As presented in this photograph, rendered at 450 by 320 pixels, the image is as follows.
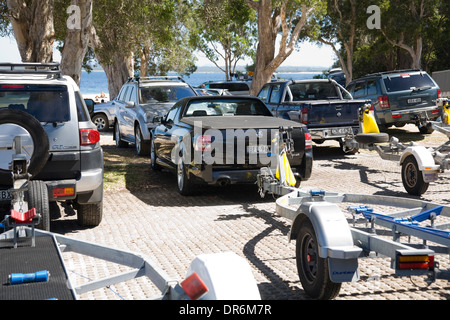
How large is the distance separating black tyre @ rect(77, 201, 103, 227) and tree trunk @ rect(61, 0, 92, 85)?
6512 mm

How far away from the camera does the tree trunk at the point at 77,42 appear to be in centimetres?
1346

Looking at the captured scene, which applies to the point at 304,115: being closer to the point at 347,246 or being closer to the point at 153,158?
the point at 153,158

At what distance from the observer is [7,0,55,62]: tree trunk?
44.8 ft

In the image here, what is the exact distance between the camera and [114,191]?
10734 millimetres

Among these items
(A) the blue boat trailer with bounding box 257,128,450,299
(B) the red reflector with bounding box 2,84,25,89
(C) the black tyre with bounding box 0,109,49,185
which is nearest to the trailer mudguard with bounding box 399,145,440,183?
(A) the blue boat trailer with bounding box 257,128,450,299

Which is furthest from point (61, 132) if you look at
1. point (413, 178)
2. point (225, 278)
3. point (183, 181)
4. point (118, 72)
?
point (118, 72)

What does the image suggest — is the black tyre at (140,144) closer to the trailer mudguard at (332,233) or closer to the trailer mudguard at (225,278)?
the trailer mudguard at (332,233)

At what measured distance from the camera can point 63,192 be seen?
7016mm

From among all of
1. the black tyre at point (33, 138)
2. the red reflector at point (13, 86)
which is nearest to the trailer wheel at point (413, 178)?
the black tyre at point (33, 138)

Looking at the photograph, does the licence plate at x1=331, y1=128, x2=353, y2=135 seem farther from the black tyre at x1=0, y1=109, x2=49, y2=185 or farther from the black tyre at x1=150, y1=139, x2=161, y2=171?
the black tyre at x1=0, y1=109, x2=49, y2=185

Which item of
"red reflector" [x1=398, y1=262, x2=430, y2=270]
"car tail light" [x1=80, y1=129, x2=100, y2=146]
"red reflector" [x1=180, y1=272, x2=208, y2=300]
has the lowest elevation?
"red reflector" [x1=398, y1=262, x2=430, y2=270]

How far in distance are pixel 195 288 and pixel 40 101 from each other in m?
4.94

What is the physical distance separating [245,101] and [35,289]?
8058mm
